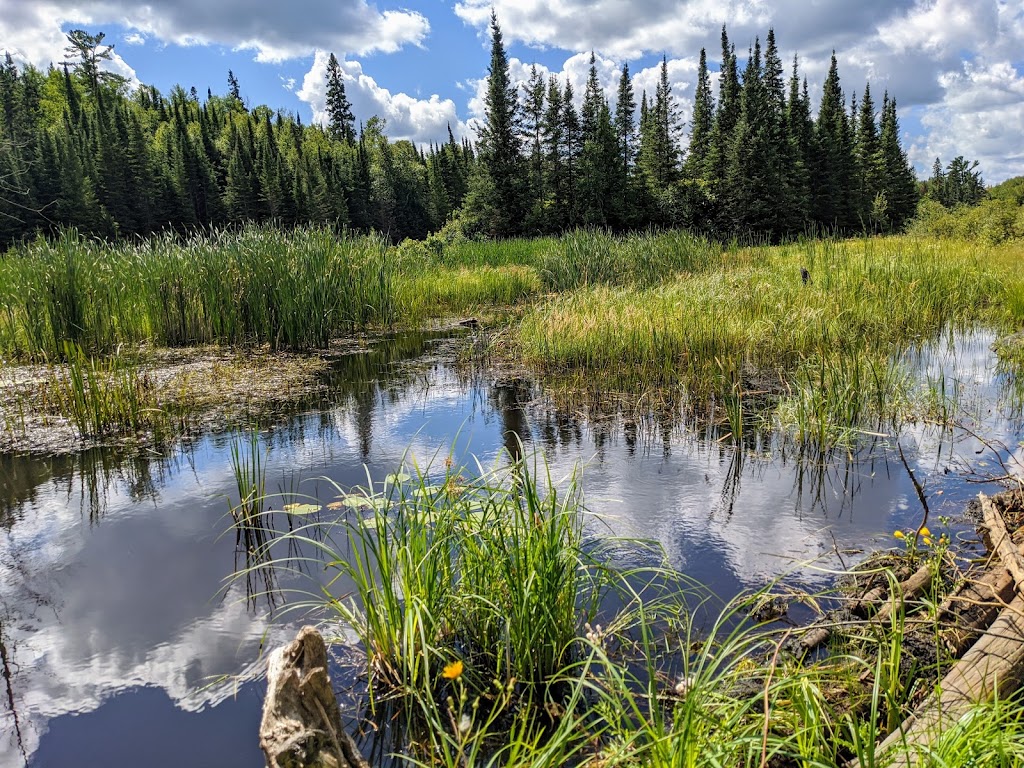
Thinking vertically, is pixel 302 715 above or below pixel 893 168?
below

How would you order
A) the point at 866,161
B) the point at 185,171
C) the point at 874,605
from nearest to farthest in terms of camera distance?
the point at 874,605
the point at 866,161
the point at 185,171

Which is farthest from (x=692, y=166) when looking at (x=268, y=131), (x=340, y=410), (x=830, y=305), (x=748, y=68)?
(x=268, y=131)

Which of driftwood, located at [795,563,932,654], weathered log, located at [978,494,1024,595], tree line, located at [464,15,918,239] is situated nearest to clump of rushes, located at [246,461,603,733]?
driftwood, located at [795,563,932,654]

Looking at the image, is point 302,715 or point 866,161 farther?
point 866,161

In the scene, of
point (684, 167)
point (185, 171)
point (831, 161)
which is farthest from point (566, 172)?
point (185, 171)

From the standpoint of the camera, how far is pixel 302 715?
187 centimetres

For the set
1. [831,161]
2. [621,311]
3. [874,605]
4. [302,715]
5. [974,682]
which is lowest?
[874,605]

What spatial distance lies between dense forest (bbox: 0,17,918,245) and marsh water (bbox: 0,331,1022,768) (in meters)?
19.4

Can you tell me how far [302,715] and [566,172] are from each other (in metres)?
40.1

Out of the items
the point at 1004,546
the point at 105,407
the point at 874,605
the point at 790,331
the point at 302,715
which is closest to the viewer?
the point at 302,715

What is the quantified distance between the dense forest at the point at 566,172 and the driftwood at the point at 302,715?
23.2m

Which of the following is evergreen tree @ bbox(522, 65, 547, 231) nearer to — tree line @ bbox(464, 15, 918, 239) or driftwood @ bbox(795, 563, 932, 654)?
tree line @ bbox(464, 15, 918, 239)

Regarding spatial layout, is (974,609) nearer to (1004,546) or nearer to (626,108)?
(1004,546)

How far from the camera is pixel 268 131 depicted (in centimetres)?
7638
